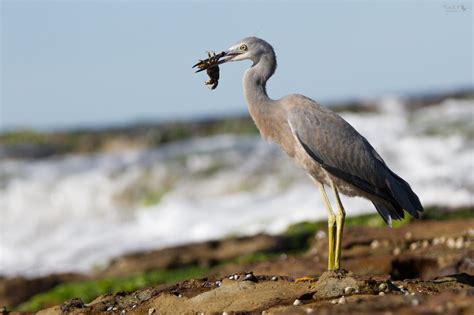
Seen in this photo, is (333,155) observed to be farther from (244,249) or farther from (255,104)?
(244,249)

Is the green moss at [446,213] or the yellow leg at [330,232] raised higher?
the yellow leg at [330,232]

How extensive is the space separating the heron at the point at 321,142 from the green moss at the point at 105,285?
6333 millimetres

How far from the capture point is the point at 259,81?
28.8 ft

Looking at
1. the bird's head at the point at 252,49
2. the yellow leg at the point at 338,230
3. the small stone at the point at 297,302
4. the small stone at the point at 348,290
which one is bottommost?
the small stone at the point at 297,302

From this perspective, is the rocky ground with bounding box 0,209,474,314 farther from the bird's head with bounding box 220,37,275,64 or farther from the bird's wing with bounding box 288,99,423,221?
the bird's head with bounding box 220,37,275,64

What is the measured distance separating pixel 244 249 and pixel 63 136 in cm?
3758

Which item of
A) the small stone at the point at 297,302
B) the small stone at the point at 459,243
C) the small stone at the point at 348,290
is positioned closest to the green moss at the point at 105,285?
the small stone at the point at 459,243

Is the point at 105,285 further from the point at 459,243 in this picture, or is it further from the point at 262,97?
the point at 262,97

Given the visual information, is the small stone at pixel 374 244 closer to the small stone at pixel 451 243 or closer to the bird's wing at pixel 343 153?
the small stone at pixel 451 243

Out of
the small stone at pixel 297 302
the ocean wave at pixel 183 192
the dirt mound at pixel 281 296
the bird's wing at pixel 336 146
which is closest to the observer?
the dirt mound at pixel 281 296

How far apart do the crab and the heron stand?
0.06m

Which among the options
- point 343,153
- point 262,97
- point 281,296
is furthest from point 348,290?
point 262,97

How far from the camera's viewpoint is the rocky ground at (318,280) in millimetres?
6405

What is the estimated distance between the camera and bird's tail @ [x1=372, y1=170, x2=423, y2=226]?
8672 millimetres
